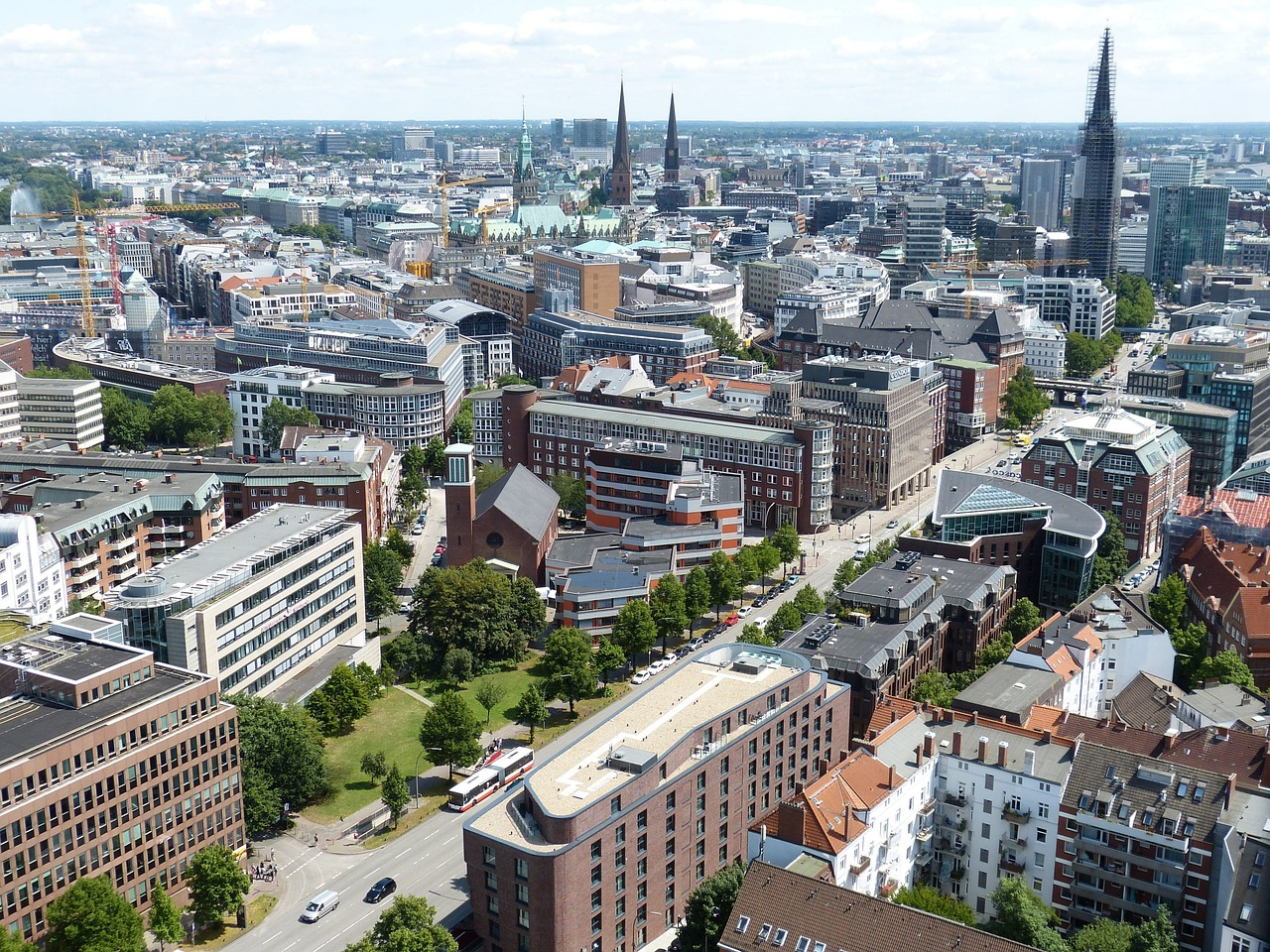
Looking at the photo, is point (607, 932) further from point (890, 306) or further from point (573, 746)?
point (890, 306)

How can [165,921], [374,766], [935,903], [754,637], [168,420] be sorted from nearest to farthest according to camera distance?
[935,903] → [165,921] → [374,766] → [754,637] → [168,420]

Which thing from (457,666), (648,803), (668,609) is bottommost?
(457,666)

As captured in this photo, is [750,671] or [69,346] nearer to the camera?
[750,671]

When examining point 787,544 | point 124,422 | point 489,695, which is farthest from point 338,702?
point 124,422

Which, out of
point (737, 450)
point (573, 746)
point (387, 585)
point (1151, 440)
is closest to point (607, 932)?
point (573, 746)

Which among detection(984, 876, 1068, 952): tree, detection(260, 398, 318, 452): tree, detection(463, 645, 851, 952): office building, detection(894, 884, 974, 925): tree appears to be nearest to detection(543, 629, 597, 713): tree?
detection(463, 645, 851, 952): office building

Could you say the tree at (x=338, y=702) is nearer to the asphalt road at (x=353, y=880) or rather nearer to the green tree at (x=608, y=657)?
the asphalt road at (x=353, y=880)

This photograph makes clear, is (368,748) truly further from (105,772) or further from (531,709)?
(105,772)

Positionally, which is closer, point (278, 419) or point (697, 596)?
point (697, 596)
